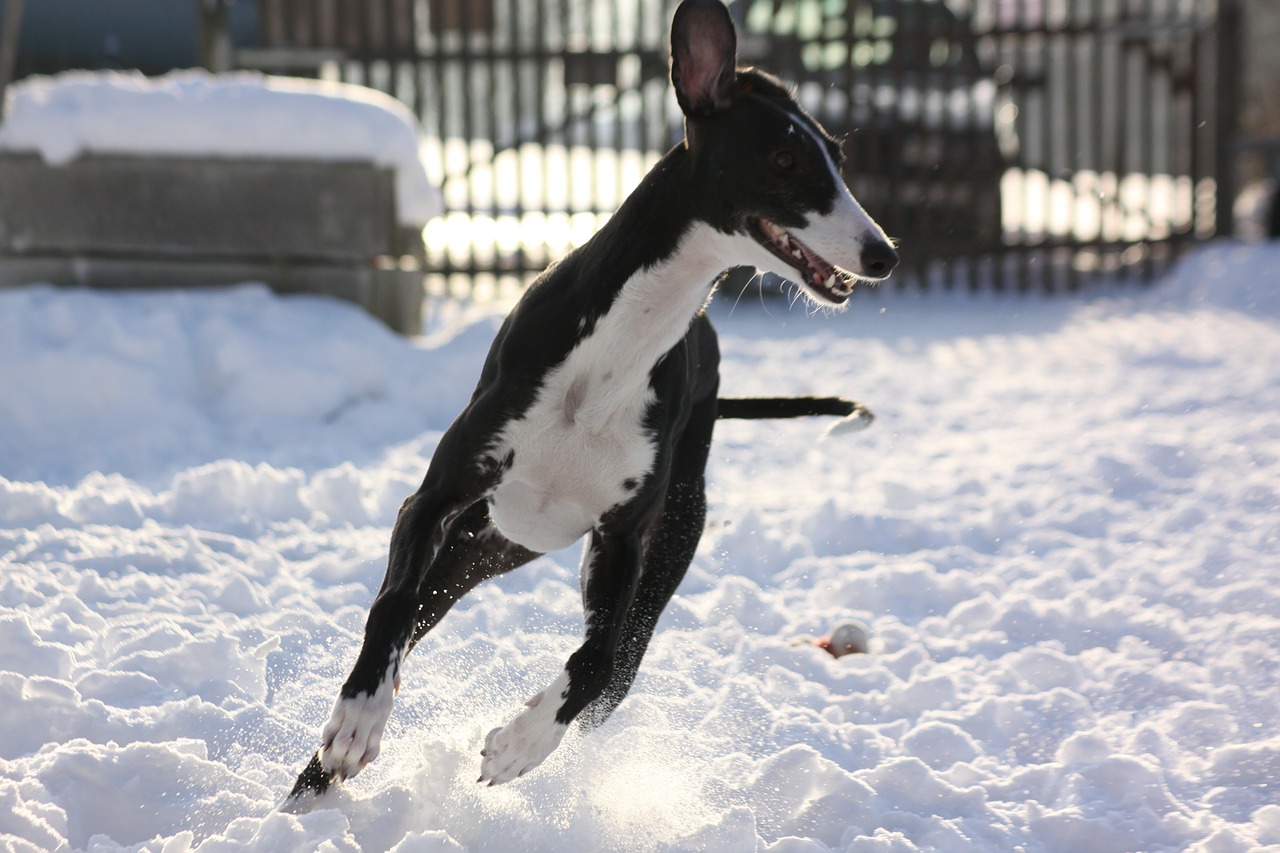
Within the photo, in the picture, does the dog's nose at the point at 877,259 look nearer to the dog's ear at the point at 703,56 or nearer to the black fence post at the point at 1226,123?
the dog's ear at the point at 703,56

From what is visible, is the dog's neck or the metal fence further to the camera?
the metal fence

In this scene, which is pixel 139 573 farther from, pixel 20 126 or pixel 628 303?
pixel 20 126

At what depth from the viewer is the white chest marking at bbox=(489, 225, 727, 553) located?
281 cm

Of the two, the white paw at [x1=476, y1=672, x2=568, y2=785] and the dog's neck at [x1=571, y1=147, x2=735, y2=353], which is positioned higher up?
the dog's neck at [x1=571, y1=147, x2=735, y2=353]

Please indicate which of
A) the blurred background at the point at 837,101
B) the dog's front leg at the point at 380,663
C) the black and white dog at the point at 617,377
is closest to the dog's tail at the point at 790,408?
the black and white dog at the point at 617,377

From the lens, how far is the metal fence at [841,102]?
10.2 m

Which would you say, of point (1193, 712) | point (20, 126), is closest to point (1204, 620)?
point (1193, 712)

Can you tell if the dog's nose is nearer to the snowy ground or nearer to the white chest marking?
the white chest marking

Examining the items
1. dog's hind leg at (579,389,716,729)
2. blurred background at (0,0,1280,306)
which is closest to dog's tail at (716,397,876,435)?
dog's hind leg at (579,389,716,729)

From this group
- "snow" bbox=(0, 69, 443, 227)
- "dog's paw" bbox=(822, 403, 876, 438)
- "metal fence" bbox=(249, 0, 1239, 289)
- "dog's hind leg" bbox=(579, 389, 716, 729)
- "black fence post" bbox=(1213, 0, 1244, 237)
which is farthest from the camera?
"black fence post" bbox=(1213, 0, 1244, 237)

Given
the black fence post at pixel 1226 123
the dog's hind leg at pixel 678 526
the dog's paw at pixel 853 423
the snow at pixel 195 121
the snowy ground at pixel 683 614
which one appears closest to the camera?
the snowy ground at pixel 683 614

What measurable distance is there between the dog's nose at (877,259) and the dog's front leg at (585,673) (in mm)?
816

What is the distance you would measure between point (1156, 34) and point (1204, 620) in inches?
324

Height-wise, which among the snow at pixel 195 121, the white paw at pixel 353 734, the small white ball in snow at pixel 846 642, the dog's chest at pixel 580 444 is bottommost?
the small white ball in snow at pixel 846 642
